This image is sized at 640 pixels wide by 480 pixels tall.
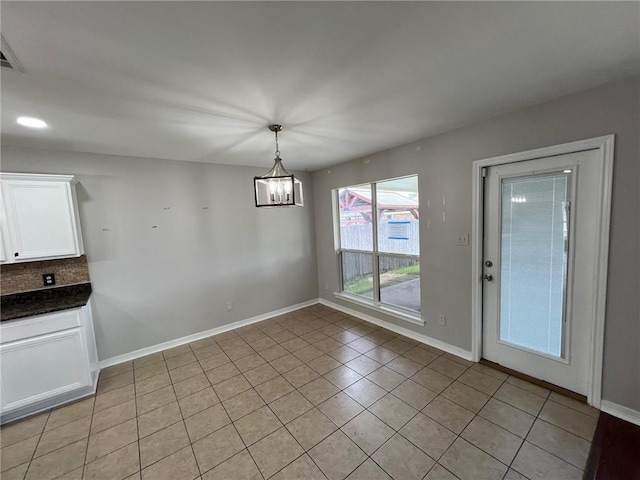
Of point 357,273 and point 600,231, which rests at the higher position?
point 600,231

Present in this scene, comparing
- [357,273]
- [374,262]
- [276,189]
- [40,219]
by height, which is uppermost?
[276,189]

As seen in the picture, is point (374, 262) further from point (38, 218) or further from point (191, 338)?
point (38, 218)

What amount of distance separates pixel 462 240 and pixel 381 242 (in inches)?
48.8

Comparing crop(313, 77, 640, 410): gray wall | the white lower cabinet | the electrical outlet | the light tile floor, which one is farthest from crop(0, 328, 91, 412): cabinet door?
the electrical outlet

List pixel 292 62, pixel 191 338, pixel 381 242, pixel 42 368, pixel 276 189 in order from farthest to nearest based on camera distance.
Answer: pixel 381 242, pixel 191 338, pixel 42 368, pixel 276 189, pixel 292 62

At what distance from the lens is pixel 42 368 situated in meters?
2.31

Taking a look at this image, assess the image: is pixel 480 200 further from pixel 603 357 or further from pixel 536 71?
pixel 603 357

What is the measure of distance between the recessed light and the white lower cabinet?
1.61 m

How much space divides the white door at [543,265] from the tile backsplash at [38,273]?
436cm

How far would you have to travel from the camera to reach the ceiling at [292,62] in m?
1.14

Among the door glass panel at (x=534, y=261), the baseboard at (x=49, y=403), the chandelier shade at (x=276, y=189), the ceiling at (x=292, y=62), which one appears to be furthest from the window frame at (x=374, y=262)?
the baseboard at (x=49, y=403)

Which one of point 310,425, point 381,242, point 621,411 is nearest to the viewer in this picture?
point 621,411

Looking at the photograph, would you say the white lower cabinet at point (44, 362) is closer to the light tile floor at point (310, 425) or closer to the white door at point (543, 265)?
the light tile floor at point (310, 425)

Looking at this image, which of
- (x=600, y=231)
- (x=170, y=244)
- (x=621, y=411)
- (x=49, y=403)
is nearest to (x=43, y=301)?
(x=49, y=403)
